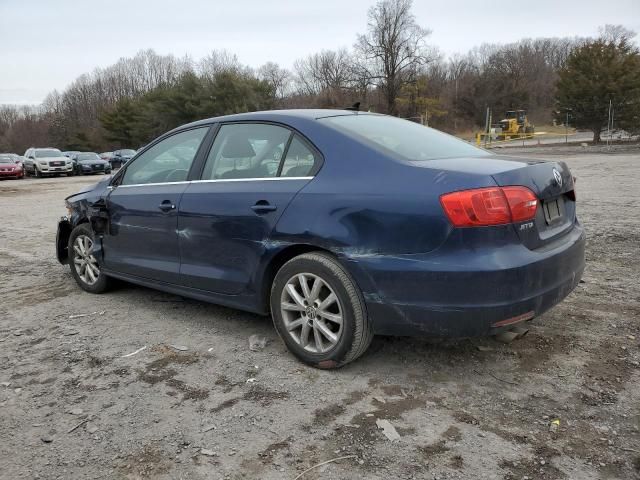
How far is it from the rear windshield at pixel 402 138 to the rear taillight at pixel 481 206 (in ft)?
1.57

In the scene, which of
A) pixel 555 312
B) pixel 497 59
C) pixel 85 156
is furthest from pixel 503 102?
pixel 555 312

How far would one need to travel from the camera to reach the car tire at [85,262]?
513cm

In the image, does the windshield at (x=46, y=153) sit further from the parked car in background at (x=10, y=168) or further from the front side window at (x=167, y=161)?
the front side window at (x=167, y=161)

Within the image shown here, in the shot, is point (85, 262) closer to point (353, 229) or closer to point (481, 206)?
point (353, 229)

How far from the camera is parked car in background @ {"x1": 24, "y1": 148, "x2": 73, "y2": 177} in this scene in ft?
101

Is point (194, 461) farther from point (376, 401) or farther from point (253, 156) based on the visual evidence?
point (253, 156)

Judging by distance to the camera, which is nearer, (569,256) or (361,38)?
(569,256)

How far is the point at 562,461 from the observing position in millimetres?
2438

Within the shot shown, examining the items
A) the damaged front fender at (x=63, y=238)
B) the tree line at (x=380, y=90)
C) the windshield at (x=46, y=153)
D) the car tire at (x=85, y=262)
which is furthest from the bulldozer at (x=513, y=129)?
the car tire at (x=85, y=262)

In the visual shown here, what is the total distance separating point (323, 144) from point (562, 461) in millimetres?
2168

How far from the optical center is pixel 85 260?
17.2ft

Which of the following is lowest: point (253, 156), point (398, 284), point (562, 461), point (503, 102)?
point (562, 461)


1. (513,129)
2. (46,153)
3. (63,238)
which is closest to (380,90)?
(513,129)

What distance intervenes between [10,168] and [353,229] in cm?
3242
